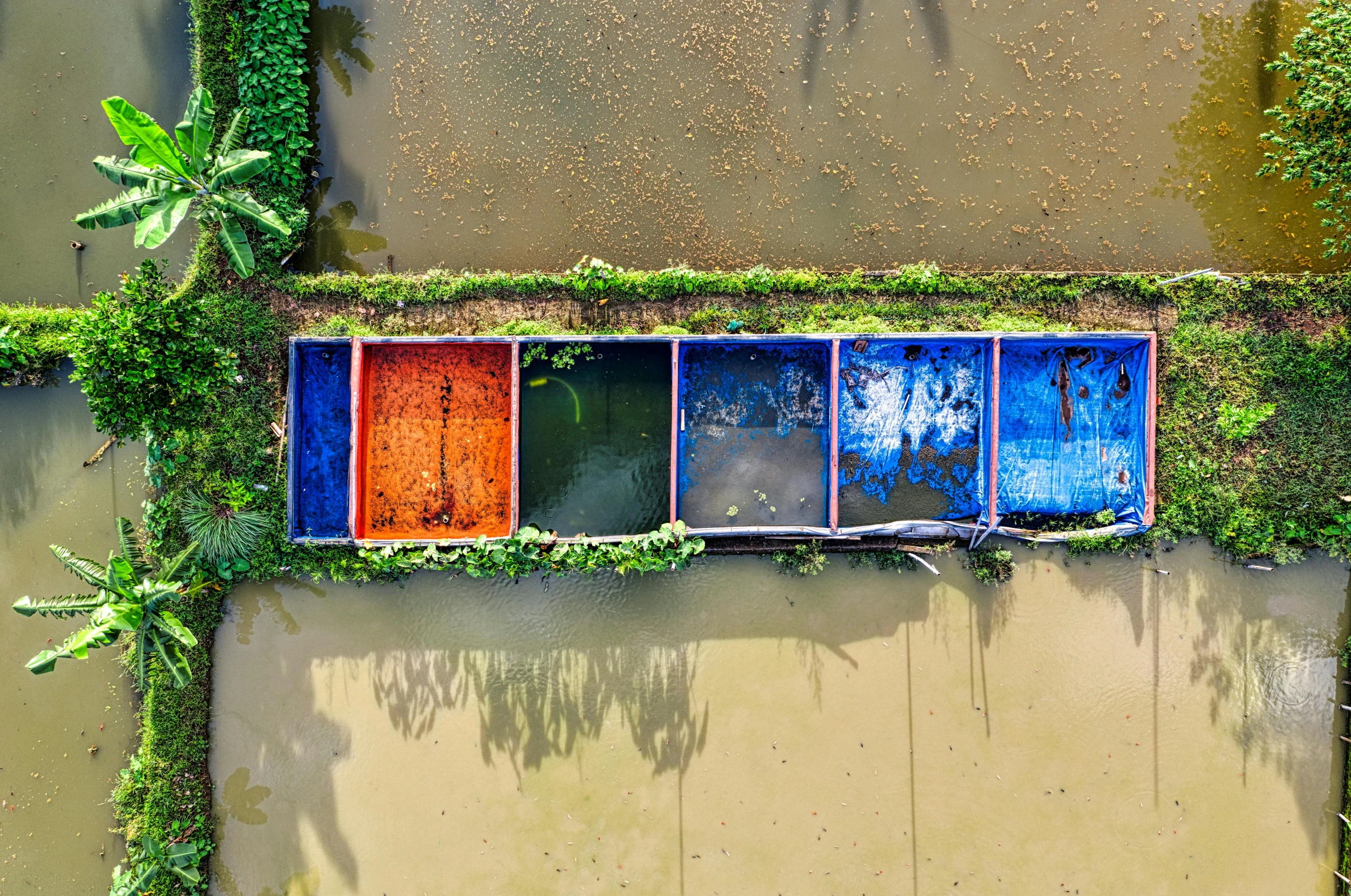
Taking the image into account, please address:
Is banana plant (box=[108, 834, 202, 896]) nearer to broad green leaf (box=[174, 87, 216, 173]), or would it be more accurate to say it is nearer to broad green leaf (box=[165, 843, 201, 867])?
broad green leaf (box=[165, 843, 201, 867])

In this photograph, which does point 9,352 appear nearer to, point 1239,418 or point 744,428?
point 744,428

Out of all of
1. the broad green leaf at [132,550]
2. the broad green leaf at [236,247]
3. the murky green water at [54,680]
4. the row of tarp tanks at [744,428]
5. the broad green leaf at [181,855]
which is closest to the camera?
the broad green leaf at [236,247]

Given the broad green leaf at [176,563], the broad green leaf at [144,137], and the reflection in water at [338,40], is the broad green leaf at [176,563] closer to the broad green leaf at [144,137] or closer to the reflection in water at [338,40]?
the broad green leaf at [144,137]

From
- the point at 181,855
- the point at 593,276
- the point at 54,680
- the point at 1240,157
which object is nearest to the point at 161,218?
the point at 593,276

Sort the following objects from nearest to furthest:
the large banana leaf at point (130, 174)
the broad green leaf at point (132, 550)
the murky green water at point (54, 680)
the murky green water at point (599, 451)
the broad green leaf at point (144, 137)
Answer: the broad green leaf at point (144, 137) → the large banana leaf at point (130, 174) → the broad green leaf at point (132, 550) → the murky green water at point (599, 451) → the murky green water at point (54, 680)

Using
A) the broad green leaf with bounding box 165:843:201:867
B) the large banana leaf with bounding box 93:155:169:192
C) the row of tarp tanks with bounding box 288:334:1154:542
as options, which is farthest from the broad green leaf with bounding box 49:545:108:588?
the large banana leaf with bounding box 93:155:169:192

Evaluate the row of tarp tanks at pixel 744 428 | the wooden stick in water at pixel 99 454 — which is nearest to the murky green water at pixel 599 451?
the row of tarp tanks at pixel 744 428
